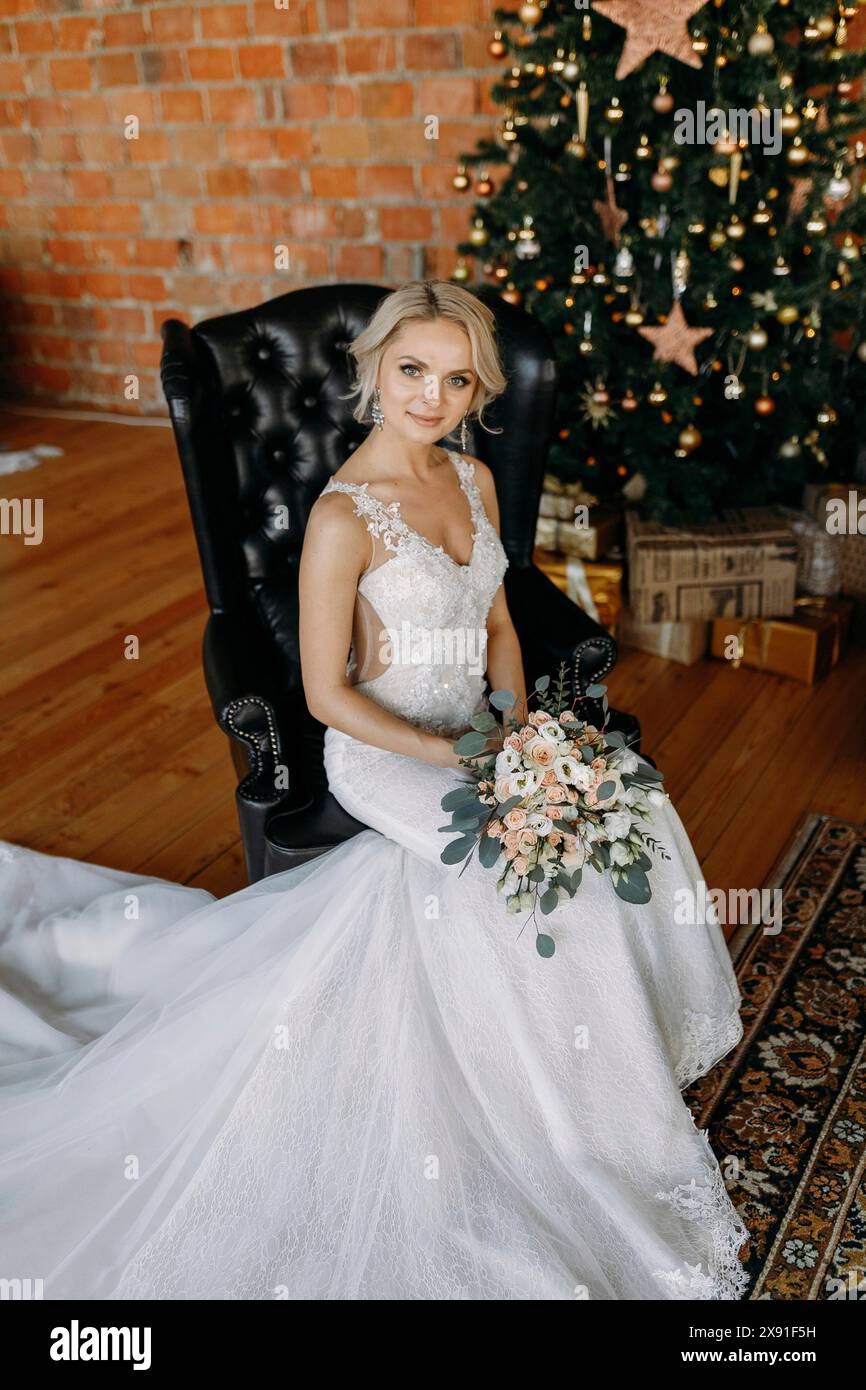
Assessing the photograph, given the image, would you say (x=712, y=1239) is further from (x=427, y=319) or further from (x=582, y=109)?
(x=582, y=109)

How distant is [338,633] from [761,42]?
2025 mm

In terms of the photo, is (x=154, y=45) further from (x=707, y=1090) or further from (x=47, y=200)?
(x=707, y=1090)

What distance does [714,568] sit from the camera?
3.57m

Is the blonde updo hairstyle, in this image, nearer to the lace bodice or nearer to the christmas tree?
the lace bodice

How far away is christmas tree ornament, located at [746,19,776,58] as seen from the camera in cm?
296

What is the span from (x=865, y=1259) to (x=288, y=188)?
486cm

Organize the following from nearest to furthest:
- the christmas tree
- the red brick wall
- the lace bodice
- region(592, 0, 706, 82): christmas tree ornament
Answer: the lace bodice → region(592, 0, 706, 82): christmas tree ornament → the christmas tree → the red brick wall

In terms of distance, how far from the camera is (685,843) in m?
2.08

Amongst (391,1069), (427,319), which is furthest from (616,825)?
(427,319)

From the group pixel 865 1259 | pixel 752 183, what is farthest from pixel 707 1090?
pixel 752 183

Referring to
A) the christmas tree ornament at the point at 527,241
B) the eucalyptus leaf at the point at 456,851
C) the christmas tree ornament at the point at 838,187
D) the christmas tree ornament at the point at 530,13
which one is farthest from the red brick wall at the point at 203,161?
the eucalyptus leaf at the point at 456,851

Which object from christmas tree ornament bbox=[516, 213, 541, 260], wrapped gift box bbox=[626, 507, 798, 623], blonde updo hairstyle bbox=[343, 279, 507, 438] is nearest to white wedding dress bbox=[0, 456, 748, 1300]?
blonde updo hairstyle bbox=[343, 279, 507, 438]
